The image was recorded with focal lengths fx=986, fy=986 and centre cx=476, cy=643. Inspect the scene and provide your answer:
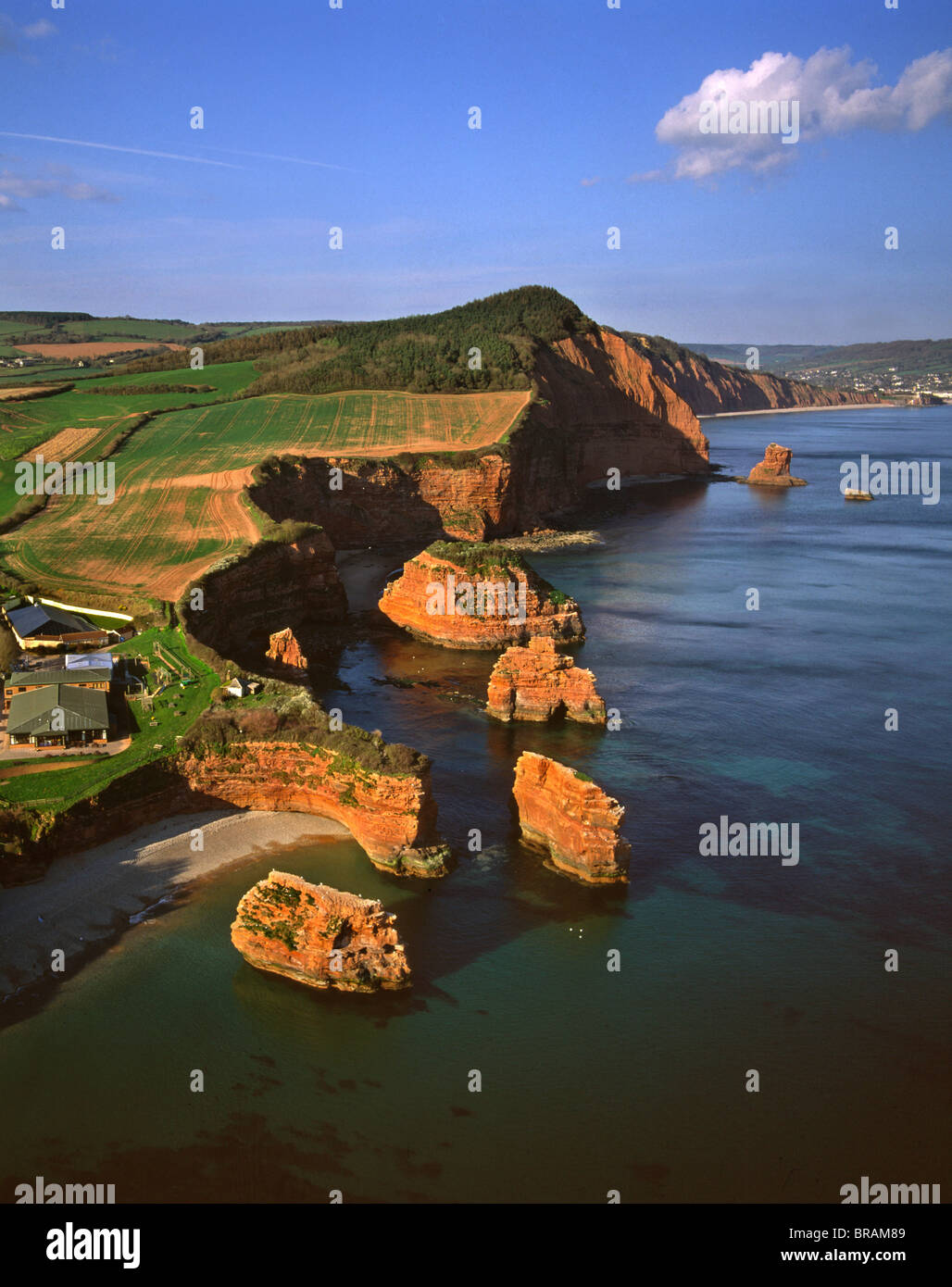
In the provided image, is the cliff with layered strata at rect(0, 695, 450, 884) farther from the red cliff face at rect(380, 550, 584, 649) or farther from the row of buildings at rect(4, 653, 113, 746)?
the red cliff face at rect(380, 550, 584, 649)

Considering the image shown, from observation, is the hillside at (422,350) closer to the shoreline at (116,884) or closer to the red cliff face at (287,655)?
the red cliff face at (287,655)

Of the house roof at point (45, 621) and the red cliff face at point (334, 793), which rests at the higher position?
the house roof at point (45, 621)

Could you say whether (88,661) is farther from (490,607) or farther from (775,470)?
(775,470)

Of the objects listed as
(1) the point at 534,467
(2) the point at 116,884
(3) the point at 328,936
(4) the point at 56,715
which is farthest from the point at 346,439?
(3) the point at 328,936

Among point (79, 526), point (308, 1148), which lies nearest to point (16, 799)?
point (308, 1148)

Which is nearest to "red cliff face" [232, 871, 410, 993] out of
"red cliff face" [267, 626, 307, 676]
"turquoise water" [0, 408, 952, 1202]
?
"turquoise water" [0, 408, 952, 1202]

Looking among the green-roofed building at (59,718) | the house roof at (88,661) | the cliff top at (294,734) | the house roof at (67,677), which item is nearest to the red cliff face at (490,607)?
the house roof at (88,661)
